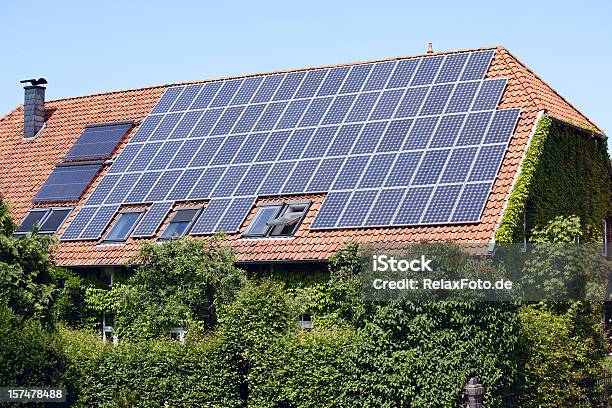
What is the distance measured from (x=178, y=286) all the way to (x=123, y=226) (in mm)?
5681

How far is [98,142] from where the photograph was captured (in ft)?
123

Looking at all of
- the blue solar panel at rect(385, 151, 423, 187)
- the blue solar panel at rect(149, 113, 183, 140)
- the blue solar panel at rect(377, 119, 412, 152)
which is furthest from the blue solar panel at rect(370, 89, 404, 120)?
the blue solar panel at rect(149, 113, 183, 140)

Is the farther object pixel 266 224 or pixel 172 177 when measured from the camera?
pixel 172 177

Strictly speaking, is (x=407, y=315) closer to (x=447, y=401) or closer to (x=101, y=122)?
(x=447, y=401)

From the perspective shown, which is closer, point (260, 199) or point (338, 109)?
point (260, 199)

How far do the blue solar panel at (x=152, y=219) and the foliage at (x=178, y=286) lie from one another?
3.28 metres

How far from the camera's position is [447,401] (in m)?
21.1

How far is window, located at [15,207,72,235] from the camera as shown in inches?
1344

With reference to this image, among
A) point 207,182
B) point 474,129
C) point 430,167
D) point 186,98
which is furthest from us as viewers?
point 186,98

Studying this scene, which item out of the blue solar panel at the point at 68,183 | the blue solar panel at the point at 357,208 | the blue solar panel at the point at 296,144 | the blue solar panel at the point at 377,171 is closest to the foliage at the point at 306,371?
the blue solar panel at the point at 357,208

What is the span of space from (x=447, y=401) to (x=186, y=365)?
6.24 meters

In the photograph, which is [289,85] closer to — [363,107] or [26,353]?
[363,107]

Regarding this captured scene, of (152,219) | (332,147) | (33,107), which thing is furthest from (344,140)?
(33,107)

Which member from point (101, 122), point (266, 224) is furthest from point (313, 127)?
point (101, 122)
